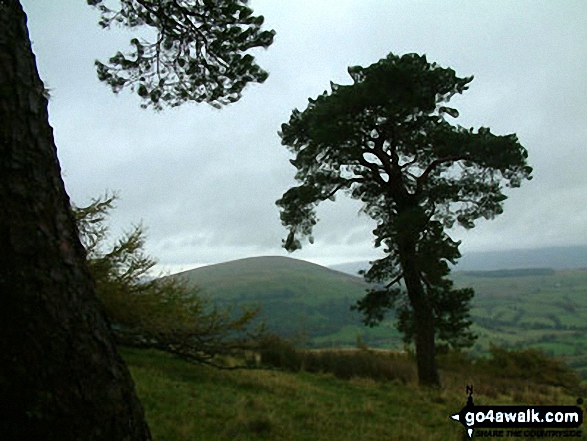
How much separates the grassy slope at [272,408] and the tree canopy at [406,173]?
3.94 metres

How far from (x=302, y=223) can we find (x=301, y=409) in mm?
9105

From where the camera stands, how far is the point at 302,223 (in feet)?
51.4

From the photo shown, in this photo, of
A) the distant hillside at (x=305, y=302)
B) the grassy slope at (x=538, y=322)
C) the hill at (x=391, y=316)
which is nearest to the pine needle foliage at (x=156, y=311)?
the hill at (x=391, y=316)

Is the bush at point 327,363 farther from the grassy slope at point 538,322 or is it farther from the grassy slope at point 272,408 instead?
the grassy slope at point 538,322

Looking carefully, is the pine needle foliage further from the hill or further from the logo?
the hill

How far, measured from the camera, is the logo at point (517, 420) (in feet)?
21.4

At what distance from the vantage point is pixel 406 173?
15.2 metres

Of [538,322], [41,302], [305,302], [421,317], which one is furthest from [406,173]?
[305,302]

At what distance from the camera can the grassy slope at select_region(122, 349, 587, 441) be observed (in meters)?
5.50

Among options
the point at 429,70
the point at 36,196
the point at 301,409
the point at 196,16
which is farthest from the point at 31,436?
the point at 429,70

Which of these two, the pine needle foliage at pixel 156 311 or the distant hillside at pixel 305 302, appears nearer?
the pine needle foliage at pixel 156 311

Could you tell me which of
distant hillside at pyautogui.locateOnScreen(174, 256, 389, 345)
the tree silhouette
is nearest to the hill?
distant hillside at pyautogui.locateOnScreen(174, 256, 389, 345)

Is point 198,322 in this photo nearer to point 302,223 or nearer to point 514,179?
point 302,223

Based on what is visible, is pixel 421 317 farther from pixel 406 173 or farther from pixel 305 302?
pixel 305 302
